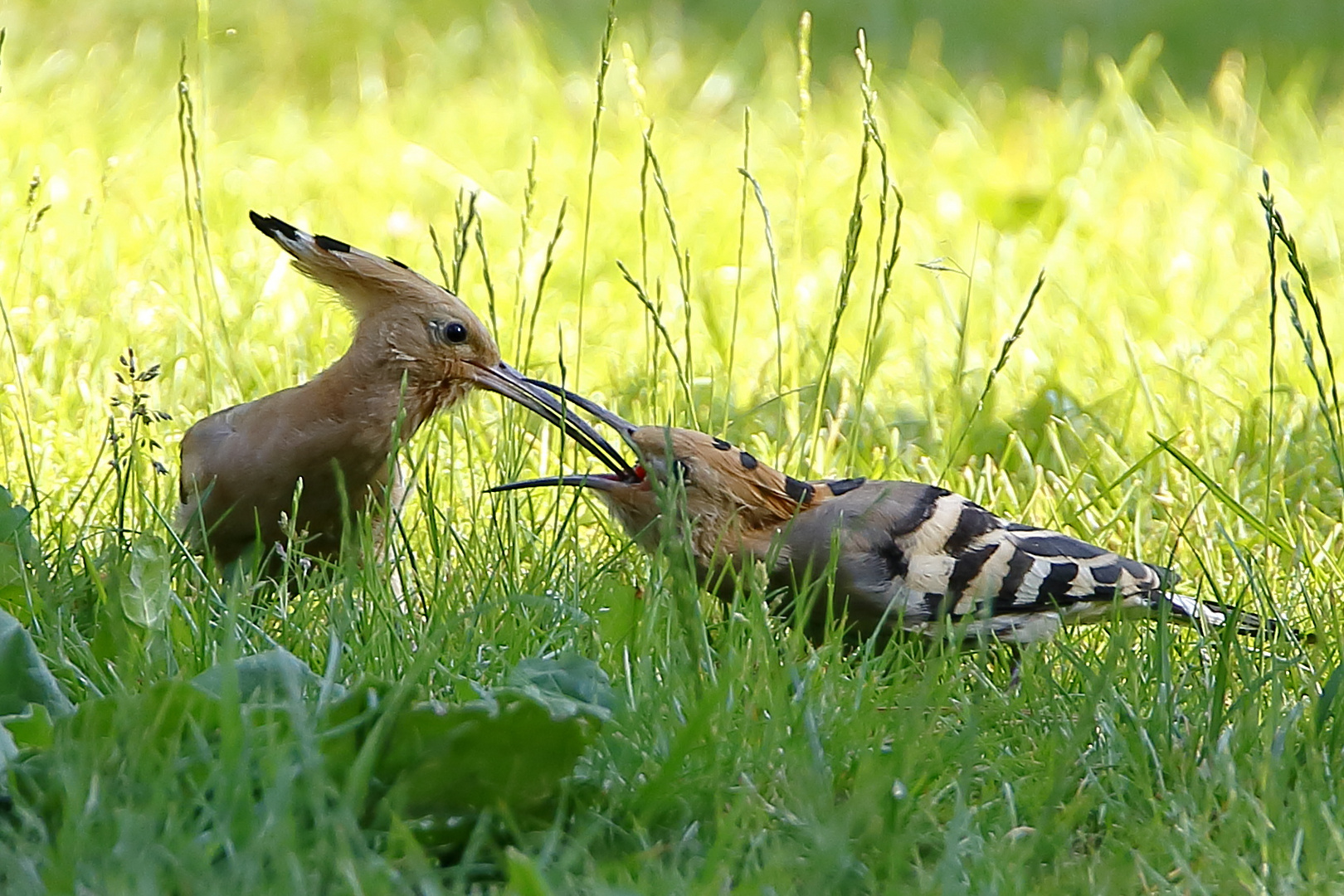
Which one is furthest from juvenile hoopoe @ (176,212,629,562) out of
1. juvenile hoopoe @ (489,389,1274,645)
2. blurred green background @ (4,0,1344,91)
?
blurred green background @ (4,0,1344,91)

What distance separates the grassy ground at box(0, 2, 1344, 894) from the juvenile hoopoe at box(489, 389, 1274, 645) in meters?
0.11

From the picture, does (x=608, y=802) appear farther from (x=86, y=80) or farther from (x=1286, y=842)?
(x=86, y=80)

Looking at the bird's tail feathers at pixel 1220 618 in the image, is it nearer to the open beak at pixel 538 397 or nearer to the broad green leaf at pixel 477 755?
the open beak at pixel 538 397

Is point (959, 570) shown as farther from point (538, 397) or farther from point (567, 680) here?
point (567, 680)

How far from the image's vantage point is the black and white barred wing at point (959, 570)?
3787 mm

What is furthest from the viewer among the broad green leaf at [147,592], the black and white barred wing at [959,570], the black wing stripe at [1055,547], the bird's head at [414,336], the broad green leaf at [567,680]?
the bird's head at [414,336]

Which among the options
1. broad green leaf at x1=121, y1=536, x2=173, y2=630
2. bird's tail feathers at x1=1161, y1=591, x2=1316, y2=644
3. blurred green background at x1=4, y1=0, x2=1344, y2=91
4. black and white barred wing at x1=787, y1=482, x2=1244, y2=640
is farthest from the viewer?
blurred green background at x1=4, y1=0, x2=1344, y2=91

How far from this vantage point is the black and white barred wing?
149 inches

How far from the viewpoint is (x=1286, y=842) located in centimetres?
252

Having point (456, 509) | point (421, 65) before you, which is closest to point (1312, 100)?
point (421, 65)

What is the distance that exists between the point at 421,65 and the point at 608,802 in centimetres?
667

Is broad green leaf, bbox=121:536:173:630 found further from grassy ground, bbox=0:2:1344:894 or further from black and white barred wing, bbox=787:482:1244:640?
black and white barred wing, bbox=787:482:1244:640

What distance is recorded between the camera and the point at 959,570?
3.85 meters

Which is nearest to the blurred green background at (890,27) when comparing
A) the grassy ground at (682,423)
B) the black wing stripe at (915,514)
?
the grassy ground at (682,423)
